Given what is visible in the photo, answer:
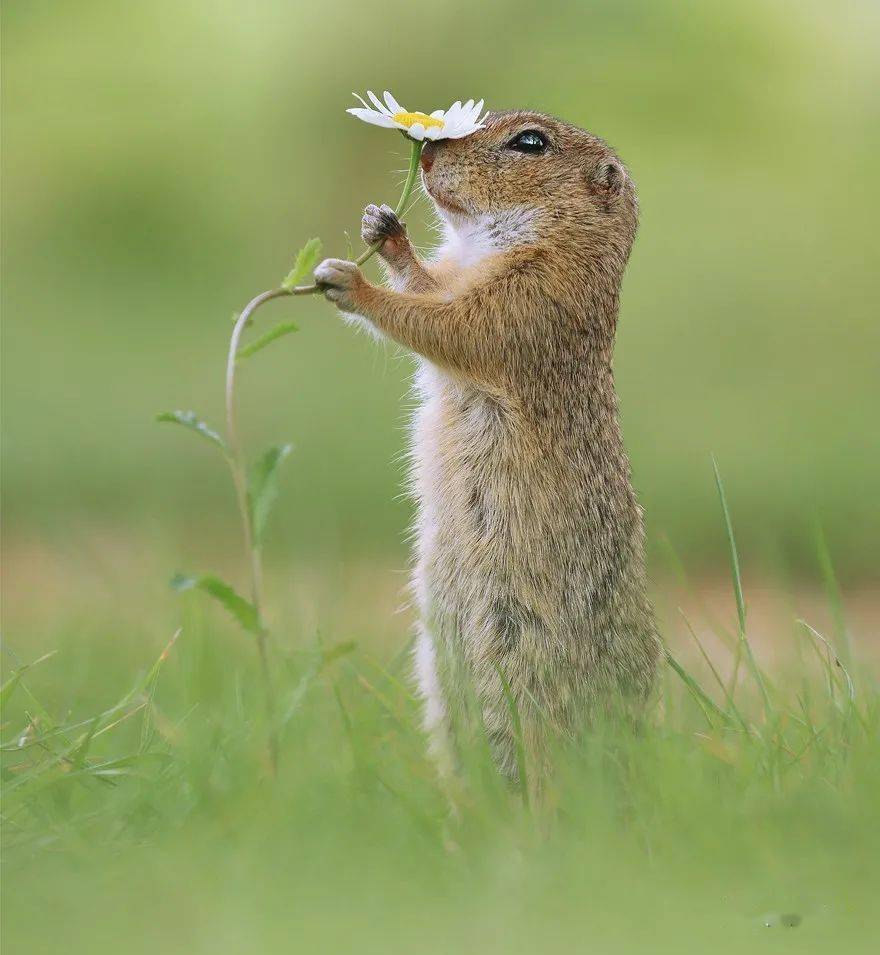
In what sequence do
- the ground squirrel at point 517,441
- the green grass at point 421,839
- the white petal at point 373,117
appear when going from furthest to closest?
1. the ground squirrel at point 517,441
2. the white petal at point 373,117
3. the green grass at point 421,839

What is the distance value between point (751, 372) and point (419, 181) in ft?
24.3

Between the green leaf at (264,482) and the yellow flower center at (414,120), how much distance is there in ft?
4.85

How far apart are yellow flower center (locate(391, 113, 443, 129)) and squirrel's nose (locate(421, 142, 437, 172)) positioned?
0.79ft

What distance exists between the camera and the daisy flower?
4.56 metres

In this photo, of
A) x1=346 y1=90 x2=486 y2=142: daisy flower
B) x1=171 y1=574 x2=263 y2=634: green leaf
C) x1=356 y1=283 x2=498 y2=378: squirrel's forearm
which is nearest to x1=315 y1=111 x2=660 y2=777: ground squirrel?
x1=356 y1=283 x2=498 y2=378: squirrel's forearm

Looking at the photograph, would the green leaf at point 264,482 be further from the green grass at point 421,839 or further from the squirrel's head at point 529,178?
the squirrel's head at point 529,178

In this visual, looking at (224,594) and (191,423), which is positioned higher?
(191,423)

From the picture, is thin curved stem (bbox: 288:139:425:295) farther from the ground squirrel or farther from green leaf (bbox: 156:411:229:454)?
green leaf (bbox: 156:411:229:454)

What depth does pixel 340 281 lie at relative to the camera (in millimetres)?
4719

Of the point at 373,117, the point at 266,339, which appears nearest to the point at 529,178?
the point at 373,117

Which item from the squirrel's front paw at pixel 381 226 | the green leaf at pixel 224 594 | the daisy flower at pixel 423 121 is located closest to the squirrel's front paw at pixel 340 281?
the squirrel's front paw at pixel 381 226

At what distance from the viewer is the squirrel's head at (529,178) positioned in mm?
5121

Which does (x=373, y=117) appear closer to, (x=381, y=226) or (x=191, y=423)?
(x=381, y=226)

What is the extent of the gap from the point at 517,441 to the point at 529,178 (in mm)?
1033
